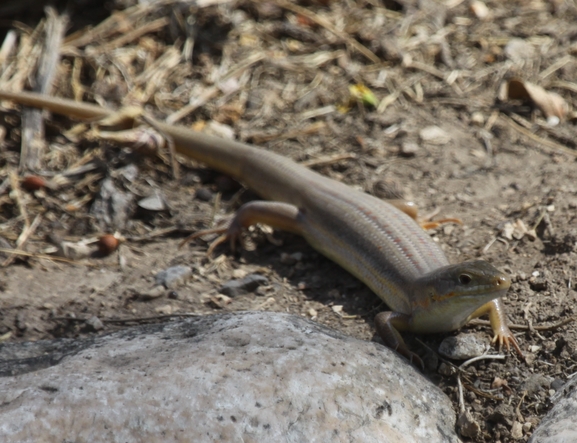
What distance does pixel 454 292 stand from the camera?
3.23m

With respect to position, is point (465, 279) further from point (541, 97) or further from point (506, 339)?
point (541, 97)

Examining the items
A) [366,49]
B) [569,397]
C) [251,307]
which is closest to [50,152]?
[251,307]

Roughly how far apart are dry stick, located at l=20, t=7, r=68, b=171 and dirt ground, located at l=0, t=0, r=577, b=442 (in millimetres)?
92

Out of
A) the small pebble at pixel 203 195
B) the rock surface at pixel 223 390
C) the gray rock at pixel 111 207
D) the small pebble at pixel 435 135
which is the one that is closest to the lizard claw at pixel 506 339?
the rock surface at pixel 223 390

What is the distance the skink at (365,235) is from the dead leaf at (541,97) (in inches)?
70.3

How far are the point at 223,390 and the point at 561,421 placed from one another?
126cm

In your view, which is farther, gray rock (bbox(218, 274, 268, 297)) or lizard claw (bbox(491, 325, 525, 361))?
gray rock (bbox(218, 274, 268, 297))

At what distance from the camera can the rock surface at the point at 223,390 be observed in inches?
95.5

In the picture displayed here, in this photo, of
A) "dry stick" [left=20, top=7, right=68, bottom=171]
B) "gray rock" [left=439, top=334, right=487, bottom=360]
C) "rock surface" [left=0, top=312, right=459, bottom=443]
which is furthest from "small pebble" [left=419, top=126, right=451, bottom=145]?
"dry stick" [left=20, top=7, right=68, bottom=171]

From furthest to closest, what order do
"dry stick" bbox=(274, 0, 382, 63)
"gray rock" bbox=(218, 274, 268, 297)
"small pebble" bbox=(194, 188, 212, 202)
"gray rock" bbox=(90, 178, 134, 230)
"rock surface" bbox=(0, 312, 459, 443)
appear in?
"dry stick" bbox=(274, 0, 382, 63), "small pebble" bbox=(194, 188, 212, 202), "gray rock" bbox=(90, 178, 134, 230), "gray rock" bbox=(218, 274, 268, 297), "rock surface" bbox=(0, 312, 459, 443)

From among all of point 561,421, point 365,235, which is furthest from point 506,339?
point 365,235

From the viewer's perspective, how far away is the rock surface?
2.43 metres

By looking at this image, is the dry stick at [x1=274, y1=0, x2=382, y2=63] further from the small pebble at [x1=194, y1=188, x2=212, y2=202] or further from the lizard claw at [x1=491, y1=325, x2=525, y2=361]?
the lizard claw at [x1=491, y1=325, x2=525, y2=361]

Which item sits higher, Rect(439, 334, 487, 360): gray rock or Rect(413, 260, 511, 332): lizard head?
Rect(413, 260, 511, 332): lizard head
